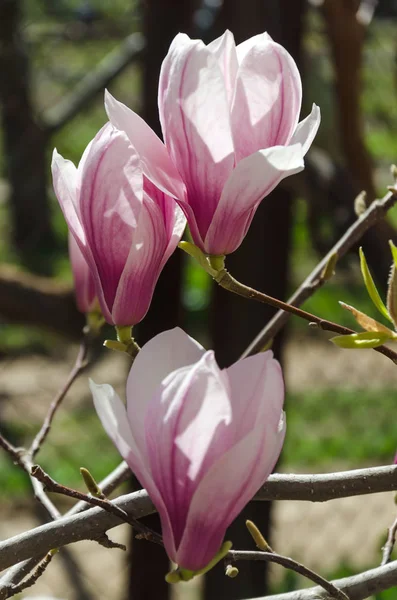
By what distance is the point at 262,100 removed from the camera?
0.34 metres

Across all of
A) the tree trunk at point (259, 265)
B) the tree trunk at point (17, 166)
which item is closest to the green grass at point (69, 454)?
the tree trunk at point (17, 166)

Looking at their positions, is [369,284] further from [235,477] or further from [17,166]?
[17,166]

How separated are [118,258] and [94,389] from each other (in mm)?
94

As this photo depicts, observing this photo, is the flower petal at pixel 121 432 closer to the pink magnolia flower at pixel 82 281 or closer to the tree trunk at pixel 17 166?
the pink magnolia flower at pixel 82 281

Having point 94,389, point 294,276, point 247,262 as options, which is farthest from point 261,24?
point 294,276

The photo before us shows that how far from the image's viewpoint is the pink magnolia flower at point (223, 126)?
1.05ft

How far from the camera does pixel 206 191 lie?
345mm

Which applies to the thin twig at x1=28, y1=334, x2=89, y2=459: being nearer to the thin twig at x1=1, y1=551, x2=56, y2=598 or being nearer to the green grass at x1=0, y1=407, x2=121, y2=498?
the thin twig at x1=1, y1=551, x2=56, y2=598

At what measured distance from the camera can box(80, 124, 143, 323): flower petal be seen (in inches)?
12.9

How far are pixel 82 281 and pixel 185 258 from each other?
0.80m

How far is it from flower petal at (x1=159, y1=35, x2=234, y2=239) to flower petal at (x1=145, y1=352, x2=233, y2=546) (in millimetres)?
94

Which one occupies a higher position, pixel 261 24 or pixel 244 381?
pixel 244 381

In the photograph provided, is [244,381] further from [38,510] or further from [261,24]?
[38,510]

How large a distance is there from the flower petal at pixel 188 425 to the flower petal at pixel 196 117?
94 mm
